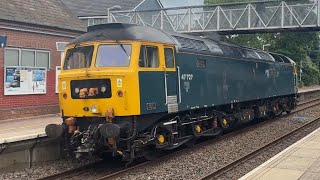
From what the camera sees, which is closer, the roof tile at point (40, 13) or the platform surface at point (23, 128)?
the platform surface at point (23, 128)

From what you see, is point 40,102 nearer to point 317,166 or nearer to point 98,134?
point 98,134

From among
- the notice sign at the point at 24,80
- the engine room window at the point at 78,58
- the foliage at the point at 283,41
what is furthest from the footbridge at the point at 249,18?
the foliage at the point at 283,41

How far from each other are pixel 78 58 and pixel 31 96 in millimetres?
6686

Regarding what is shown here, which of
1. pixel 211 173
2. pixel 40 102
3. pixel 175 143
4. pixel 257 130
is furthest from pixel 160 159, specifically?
pixel 40 102

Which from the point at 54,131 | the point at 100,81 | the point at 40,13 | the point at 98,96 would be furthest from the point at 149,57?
the point at 40,13

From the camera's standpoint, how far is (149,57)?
10.1 m

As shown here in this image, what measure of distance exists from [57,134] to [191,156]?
3529 mm

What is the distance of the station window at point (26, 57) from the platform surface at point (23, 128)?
2.04 m

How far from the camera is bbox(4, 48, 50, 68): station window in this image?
15.5m

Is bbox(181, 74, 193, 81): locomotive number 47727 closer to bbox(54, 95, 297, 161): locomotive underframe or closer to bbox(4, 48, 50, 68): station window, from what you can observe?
bbox(54, 95, 297, 161): locomotive underframe

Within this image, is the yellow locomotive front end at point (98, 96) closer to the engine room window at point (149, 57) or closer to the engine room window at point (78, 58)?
the engine room window at point (78, 58)

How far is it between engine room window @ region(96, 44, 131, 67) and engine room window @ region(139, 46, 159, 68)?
12.8 inches

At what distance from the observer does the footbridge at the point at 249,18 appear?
2331cm

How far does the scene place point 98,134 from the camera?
938cm
